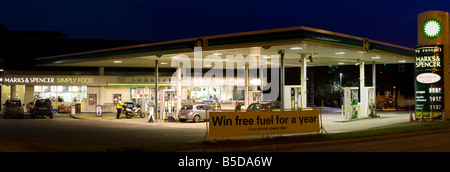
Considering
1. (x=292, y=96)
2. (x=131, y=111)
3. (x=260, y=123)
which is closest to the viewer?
(x=260, y=123)

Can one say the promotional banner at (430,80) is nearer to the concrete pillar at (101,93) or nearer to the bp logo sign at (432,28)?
the bp logo sign at (432,28)

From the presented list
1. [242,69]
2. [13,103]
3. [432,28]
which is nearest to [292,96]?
[432,28]

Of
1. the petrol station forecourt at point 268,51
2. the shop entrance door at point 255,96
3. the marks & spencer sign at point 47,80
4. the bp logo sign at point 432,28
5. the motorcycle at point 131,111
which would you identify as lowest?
the motorcycle at point 131,111

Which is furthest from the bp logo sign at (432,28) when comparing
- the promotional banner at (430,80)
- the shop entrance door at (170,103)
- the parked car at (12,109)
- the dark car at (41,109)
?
the parked car at (12,109)

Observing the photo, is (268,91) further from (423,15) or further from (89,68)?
(423,15)

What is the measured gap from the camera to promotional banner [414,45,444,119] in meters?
26.1

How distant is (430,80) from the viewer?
1033 inches

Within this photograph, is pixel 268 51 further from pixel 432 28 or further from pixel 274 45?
pixel 432 28

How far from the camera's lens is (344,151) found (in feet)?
42.4

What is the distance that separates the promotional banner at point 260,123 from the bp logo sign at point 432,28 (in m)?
13.8

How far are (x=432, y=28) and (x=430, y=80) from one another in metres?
3.33

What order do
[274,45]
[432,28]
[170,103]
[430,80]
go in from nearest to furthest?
[274,45] < [430,80] < [432,28] < [170,103]

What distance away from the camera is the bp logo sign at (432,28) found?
26484 mm

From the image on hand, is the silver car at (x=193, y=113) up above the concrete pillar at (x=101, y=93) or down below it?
below
